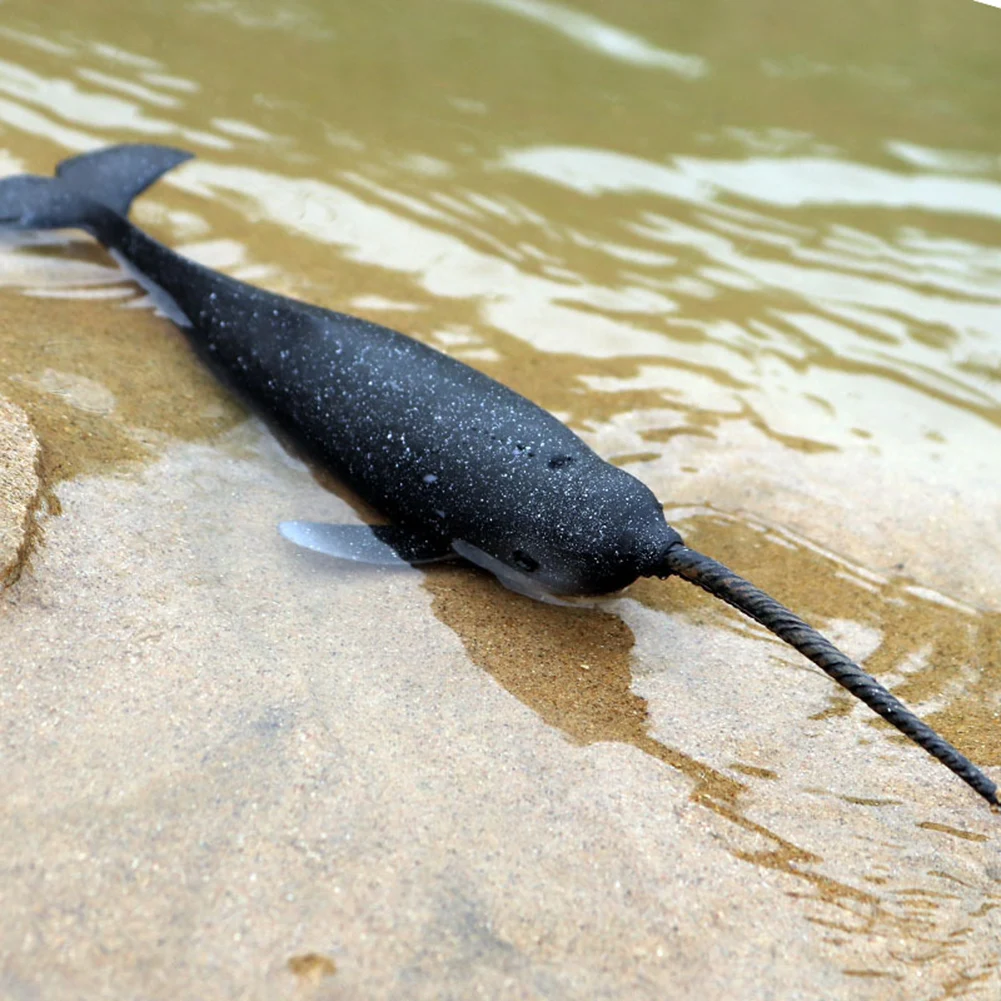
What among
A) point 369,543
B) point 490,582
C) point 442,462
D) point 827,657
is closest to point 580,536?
point 490,582

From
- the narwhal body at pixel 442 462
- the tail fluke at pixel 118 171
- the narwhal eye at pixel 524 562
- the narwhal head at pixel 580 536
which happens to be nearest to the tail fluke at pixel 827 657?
the narwhal body at pixel 442 462

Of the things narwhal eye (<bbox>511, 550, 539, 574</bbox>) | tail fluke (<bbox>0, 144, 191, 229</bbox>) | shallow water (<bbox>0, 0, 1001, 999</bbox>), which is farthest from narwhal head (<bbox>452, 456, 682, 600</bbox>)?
tail fluke (<bbox>0, 144, 191, 229</bbox>)

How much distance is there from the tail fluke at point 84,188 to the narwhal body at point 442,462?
0.86 m

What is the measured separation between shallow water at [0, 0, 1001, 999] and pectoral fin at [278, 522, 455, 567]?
0.27 ft

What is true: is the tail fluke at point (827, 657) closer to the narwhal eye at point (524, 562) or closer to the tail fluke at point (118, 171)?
the narwhal eye at point (524, 562)

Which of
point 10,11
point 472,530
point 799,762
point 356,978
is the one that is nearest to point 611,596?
point 472,530

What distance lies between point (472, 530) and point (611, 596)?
0.58m

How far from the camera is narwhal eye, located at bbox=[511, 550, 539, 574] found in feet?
12.3

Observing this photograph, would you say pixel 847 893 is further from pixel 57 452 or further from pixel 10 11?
pixel 10 11

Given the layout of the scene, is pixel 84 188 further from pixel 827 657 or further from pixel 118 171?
pixel 827 657

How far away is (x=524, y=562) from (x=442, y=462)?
0.50 m

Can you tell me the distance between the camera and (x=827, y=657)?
2961 mm

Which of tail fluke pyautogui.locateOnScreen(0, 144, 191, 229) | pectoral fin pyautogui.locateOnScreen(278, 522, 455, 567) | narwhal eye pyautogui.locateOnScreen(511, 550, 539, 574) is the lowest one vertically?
pectoral fin pyautogui.locateOnScreen(278, 522, 455, 567)

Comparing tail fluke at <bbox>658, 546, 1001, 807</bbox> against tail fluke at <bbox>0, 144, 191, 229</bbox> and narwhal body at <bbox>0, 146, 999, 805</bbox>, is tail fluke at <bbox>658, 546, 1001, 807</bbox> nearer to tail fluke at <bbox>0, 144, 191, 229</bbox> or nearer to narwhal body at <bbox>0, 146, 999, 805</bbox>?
narwhal body at <bbox>0, 146, 999, 805</bbox>
